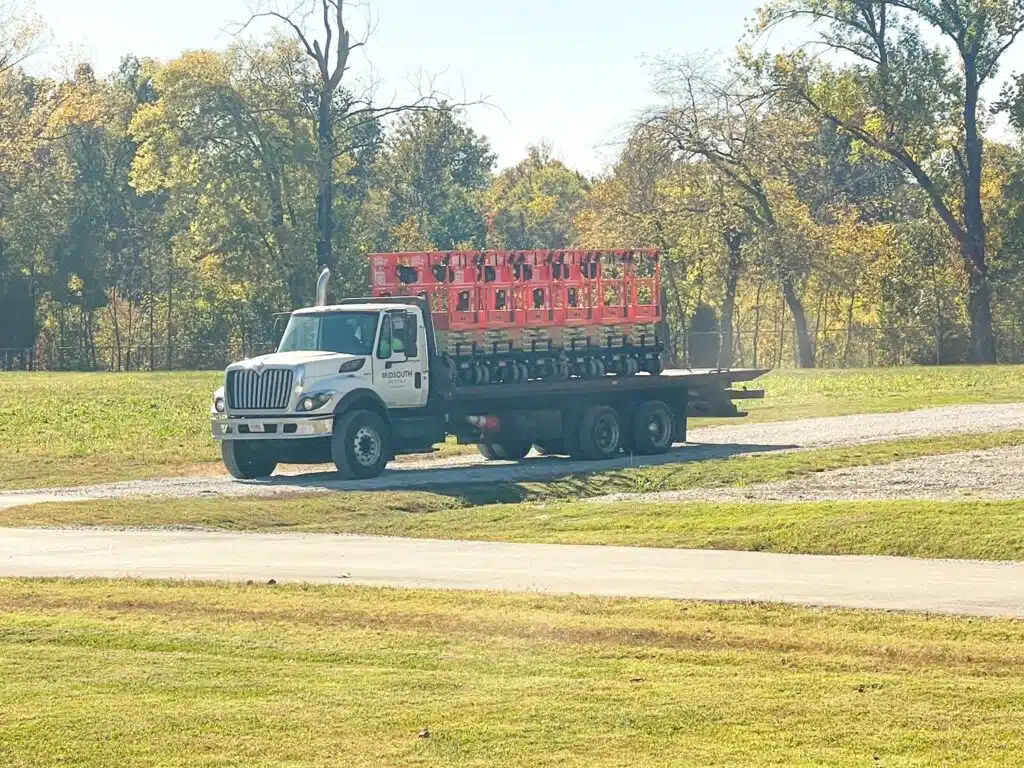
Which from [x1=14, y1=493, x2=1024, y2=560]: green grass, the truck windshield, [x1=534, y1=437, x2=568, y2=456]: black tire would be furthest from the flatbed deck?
[x1=14, y1=493, x2=1024, y2=560]: green grass

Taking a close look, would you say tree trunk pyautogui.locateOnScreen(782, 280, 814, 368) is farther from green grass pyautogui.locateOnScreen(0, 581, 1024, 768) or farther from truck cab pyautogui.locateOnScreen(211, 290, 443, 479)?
green grass pyautogui.locateOnScreen(0, 581, 1024, 768)

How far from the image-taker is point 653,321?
1348 inches

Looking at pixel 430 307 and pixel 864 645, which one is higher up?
pixel 430 307

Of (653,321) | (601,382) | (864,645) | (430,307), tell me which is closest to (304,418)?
(430,307)

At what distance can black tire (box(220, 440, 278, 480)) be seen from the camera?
28891 millimetres

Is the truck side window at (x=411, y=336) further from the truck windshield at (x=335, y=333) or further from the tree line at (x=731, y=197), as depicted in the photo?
the tree line at (x=731, y=197)

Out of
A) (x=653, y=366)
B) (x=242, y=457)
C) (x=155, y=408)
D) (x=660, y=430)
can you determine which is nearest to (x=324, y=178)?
(x=155, y=408)

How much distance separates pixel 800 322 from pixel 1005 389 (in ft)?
94.8

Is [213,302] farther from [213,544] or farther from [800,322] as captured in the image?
[213,544]

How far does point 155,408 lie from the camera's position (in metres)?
49.2

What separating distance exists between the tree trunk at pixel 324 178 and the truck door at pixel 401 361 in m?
50.0

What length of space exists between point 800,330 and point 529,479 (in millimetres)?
52885

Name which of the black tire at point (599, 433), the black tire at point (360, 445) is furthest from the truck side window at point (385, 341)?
the black tire at point (599, 433)

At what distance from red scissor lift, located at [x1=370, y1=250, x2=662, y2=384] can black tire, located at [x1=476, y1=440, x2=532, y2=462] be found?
3.84 ft
